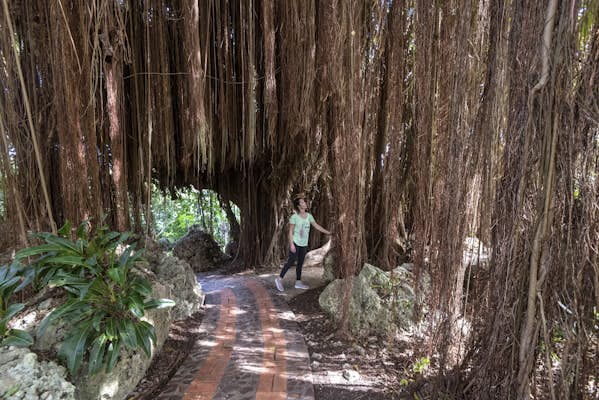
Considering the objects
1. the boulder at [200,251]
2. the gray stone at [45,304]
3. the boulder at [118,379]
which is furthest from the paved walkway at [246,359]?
the boulder at [200,251]

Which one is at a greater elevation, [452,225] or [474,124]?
[474,124]

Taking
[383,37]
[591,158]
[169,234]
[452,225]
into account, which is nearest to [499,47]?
[591,158]

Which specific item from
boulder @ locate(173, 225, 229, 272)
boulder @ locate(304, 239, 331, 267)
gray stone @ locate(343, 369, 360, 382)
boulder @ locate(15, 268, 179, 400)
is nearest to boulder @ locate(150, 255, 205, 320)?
boulder @ locate(15, 268, 179, 400)

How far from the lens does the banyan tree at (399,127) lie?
0.93 meters

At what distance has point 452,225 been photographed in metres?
1.35

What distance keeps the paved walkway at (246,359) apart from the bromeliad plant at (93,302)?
0.41m

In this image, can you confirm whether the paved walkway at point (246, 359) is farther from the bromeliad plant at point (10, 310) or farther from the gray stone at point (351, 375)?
the bromeliad plant at point (10, 310)

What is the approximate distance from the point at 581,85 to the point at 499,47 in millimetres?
388

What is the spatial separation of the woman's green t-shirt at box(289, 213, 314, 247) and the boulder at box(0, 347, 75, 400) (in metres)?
2.20

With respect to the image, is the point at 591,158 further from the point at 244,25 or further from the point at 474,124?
the point at 244,25

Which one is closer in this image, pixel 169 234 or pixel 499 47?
pixel 499 47

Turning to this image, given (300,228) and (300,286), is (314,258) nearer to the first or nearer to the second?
(300,286)

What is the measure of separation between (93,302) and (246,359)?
38.3 inches

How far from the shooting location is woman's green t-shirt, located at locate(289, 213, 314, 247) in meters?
3.20
